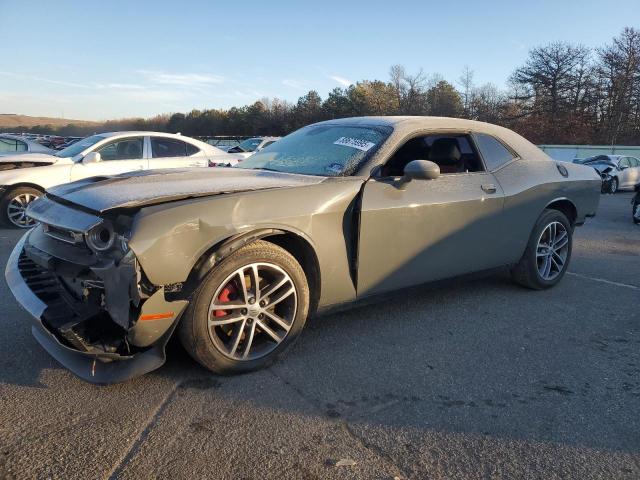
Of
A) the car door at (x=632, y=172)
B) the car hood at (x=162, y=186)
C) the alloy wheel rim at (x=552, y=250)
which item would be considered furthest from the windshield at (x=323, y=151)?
the car door at (x=632, y=172)

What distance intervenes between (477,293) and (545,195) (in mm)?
1102

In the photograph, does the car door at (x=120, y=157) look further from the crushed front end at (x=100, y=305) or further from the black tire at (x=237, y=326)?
the black tire at (x=237, y=326)

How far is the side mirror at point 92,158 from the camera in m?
7.96

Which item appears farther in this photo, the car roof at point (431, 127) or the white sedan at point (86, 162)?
the white sedan at point (86, 162)

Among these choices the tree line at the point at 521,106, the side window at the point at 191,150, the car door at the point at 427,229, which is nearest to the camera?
the car door at the point at 427,229

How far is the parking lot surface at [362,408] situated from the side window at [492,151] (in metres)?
1.33

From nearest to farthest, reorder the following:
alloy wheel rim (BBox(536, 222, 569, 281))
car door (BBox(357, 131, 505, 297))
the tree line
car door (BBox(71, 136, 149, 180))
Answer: car door (BBox(357, 131, 505, 297)) → alloy wheel rim (BBox(536, 222, 569, 281)) → car door (BBox(71, 136, 149, 180)) → the tree line

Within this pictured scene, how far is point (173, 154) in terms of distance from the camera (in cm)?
888

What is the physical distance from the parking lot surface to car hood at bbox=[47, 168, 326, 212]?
102 cm

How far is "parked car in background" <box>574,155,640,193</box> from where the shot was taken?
60.7 ft

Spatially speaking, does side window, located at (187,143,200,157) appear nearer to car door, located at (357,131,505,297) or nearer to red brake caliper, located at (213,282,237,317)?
car door, located at (357,131,505,297)

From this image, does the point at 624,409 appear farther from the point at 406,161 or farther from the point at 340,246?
the point at 406,161

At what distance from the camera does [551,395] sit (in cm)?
290

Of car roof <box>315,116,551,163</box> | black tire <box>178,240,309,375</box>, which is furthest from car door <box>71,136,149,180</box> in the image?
black tire <box>178,240,309,375</box>
